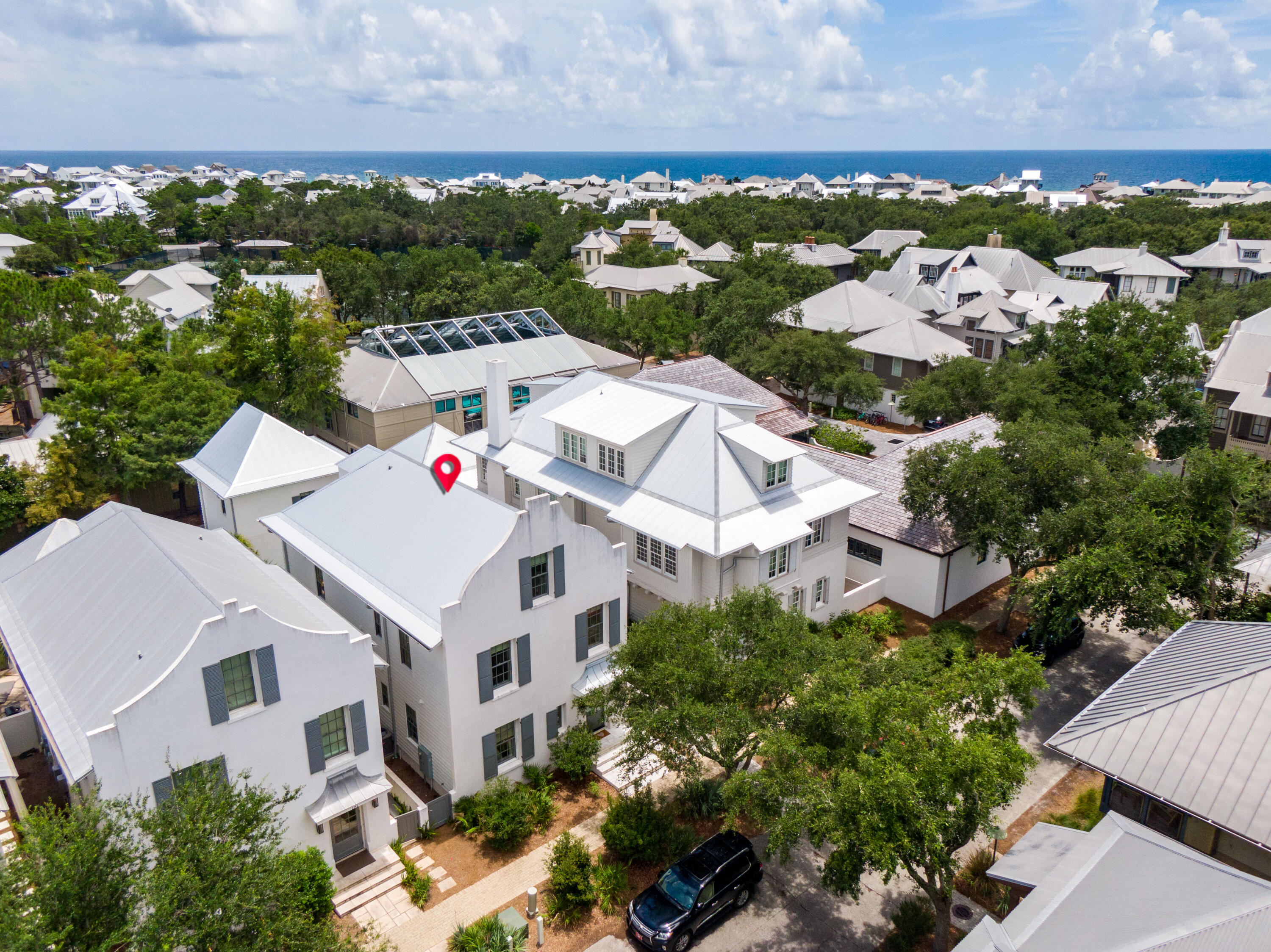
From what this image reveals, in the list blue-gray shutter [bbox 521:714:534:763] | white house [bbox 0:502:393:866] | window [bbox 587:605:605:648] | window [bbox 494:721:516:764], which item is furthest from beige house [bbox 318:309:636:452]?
window [bbox 494:721:516:764]

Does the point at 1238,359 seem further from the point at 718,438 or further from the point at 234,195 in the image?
the point at 234,195

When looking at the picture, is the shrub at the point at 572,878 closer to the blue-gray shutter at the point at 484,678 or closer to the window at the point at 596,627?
the blue-gray shutter at the point at 484,678

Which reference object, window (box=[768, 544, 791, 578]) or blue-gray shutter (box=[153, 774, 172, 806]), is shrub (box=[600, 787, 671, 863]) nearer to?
window (box=[768, 544, 791, 578])

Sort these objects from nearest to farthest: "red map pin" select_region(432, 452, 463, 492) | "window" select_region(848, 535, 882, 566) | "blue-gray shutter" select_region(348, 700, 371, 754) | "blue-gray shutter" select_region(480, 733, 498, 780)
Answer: "blue-gray shutter" select_region(348, 700, 371, 754) < "blue-gray shutter" select_region(480, 733, 498, 780) < "red map pin" select_region(432, 452, 463, 492) < "window" select_region(848, 535, 882, 566)

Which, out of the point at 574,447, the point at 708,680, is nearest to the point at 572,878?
→ the point at 708,680

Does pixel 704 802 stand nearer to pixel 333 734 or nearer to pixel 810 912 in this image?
pixel 810 912

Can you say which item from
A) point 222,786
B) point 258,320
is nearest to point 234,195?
point 258,320

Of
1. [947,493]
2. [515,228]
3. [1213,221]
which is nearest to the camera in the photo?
[947,493]
